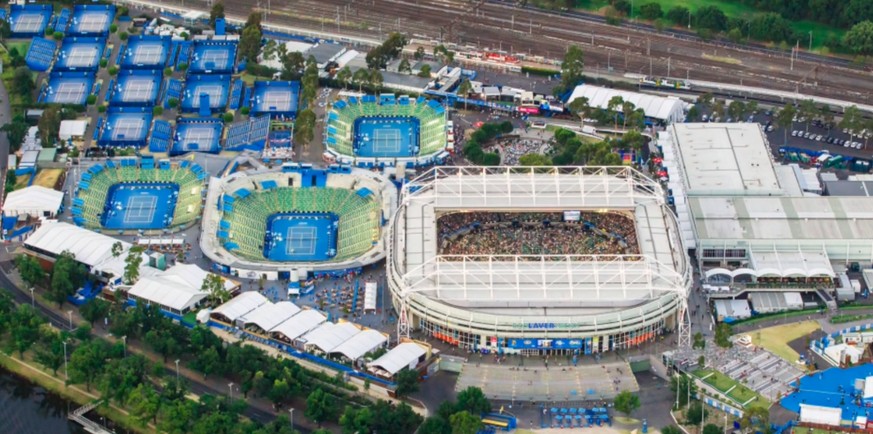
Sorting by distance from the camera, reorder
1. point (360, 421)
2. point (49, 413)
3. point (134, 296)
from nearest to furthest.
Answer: point (360, 421) < point (49, 413) < point (134, 296)

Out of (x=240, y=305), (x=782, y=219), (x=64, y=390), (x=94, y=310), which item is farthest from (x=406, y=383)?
(x=782, y=219)

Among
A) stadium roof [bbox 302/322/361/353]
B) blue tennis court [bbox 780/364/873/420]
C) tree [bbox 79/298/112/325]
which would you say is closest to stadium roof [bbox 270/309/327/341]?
stadium roof [bbox 302/322/361/353]

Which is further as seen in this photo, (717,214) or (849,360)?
(717,214)

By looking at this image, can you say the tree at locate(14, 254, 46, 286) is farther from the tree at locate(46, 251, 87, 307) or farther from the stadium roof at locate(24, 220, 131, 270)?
the stadium roof at locate(24, 220, 131, 270)

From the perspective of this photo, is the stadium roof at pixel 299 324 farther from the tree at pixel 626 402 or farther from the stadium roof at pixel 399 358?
the tree at pixel 626 402

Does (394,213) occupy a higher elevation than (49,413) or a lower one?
higher

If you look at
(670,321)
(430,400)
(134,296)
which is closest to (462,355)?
(430,400)

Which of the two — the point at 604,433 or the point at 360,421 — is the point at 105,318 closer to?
the point at 360,421

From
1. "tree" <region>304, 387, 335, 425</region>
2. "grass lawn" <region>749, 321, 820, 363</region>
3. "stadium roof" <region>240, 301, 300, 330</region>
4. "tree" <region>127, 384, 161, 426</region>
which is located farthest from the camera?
"stadium roof" <region>240, 301, 300, 330</region>
